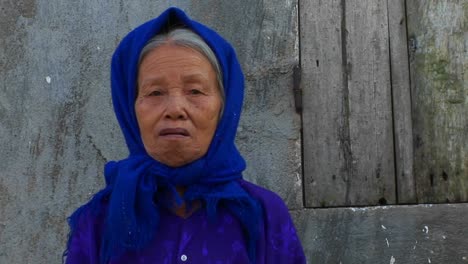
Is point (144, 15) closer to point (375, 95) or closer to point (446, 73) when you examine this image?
point (375, 95)

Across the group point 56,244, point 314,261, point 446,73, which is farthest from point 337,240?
point 56,244

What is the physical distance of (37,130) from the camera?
3.37 metres

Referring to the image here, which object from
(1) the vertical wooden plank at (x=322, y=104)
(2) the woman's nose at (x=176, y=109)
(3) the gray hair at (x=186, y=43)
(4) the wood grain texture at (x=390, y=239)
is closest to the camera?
(2) the woman's nose at (x=176, y=109)

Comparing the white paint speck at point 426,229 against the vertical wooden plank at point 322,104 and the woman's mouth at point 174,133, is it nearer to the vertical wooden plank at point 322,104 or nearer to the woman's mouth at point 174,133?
the vertical wooden plank at point 322,104

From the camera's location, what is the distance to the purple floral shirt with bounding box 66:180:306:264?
7.43 feet

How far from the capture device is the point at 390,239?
3305mm

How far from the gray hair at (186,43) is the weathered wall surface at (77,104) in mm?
1002

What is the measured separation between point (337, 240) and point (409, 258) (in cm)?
33

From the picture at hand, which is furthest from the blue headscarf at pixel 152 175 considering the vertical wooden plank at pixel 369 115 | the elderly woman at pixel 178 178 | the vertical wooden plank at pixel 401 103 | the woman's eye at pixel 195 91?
the vertical wooden plank at pixel 401 103

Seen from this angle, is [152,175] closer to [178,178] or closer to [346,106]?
[178,178]

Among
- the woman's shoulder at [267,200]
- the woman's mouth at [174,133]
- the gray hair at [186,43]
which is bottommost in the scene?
the woman's shoulder at [267,200]

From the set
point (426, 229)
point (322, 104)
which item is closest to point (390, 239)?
point (426, 229)

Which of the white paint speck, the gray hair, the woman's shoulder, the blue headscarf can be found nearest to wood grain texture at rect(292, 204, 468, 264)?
the white paint speck

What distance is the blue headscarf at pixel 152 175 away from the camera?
7.37 ft
